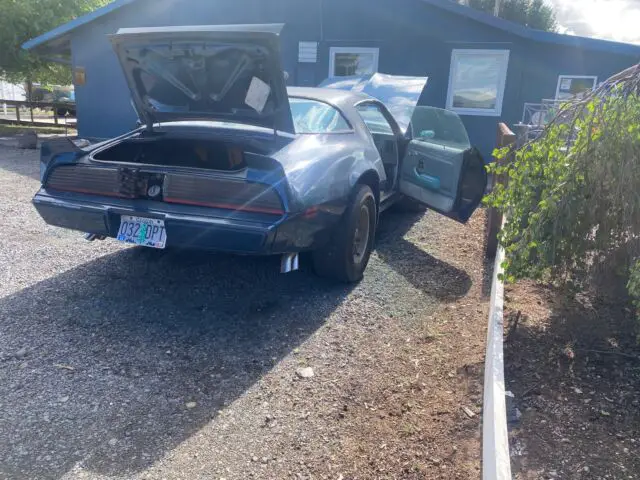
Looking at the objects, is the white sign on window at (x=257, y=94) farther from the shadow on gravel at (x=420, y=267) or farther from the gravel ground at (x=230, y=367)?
the shadow on gravel at (x=420, y=267)

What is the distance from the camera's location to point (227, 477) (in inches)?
87.1

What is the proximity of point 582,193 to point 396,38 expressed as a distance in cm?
873

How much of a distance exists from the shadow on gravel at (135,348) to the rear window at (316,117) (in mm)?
1238

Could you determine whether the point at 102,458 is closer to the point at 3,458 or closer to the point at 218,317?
the point at 3,458

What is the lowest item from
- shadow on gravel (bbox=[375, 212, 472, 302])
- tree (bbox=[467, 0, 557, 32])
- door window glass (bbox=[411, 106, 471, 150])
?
shadow on gravel (bbox=[375, 212, 472, 302])

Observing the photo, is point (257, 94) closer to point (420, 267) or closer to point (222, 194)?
point (222, 194)

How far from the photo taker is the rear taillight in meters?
3.19

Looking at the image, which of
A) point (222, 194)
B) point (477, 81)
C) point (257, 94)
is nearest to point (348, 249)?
point (222, 194)

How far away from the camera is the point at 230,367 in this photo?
306cm

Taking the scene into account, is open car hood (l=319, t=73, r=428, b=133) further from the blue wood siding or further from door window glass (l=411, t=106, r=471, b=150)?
the blue wood siding

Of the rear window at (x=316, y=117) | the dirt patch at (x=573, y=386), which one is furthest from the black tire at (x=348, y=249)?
the dirt patch at (x=573, y=386)

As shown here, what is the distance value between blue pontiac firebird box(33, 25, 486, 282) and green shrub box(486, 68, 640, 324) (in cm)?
123

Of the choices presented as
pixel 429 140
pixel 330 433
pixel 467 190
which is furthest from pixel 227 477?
pixel 429 140

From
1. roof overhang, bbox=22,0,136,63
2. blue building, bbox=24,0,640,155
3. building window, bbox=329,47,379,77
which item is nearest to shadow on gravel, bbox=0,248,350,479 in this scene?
blue building, bbox=24,0,640,155
